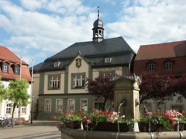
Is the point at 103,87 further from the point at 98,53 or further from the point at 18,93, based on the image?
the point at 98,53

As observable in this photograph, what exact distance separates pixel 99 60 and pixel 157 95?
10.6 m

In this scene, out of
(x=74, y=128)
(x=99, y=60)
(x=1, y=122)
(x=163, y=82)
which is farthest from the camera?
(x=99, y=60)

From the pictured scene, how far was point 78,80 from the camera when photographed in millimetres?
30859

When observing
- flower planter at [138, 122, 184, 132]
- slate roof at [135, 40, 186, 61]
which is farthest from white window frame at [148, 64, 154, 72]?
flower planter at [138, 122, 184, 132]

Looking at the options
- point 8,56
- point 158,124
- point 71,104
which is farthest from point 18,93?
point 158,124

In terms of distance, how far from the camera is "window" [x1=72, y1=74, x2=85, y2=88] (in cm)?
3059

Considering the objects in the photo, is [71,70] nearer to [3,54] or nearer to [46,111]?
[46,111]

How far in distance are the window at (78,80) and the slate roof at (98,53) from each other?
2210 mm

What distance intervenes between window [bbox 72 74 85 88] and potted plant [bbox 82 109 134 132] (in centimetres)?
2207

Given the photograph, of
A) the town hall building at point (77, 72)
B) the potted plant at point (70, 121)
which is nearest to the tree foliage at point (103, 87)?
the town hall building at point (77, 72)

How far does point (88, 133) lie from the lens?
25.9 feet

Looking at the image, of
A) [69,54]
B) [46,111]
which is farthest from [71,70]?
[46,111]

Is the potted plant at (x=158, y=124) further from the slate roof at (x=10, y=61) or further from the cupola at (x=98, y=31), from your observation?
the cupola at (x=98, y=31)

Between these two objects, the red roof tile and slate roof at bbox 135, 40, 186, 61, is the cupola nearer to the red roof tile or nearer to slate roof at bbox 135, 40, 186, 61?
slate roof at bbox 135, 40, 186, 61
